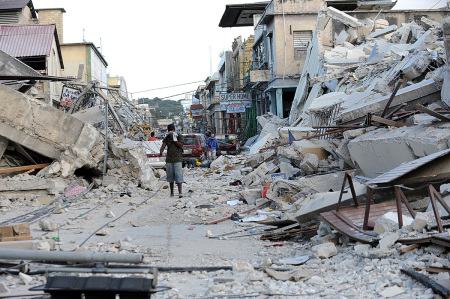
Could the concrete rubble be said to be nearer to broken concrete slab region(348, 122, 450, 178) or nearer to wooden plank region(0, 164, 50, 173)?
broken concrete slab region(348, 122, 450, 178)

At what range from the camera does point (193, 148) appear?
2534 centimetres

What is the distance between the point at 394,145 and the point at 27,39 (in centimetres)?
2512

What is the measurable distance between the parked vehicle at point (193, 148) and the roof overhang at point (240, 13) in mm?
14605

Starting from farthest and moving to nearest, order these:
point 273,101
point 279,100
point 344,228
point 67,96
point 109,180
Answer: point 273,101, point 279,100, point 67,96, point 109,180, point 344,228

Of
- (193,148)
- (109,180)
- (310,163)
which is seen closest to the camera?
(310,163)

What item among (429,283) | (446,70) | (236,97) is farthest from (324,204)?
(236,97)

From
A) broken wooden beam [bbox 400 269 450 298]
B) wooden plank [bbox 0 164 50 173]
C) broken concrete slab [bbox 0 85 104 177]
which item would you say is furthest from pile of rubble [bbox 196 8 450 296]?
wooden plank [bbox 0 164 50 173]

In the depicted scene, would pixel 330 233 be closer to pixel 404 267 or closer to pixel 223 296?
pixel 404 267

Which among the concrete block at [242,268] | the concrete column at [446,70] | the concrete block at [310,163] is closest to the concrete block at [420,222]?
the concrete block at [242,268]

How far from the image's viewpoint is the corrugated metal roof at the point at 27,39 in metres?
27.8

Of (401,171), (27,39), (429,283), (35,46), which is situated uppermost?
(27,39)

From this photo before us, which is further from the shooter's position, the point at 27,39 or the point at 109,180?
the point at 27,39

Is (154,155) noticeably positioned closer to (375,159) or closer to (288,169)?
(288,169)

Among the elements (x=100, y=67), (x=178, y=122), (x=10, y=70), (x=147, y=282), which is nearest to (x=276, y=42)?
(x=10, y=70)
